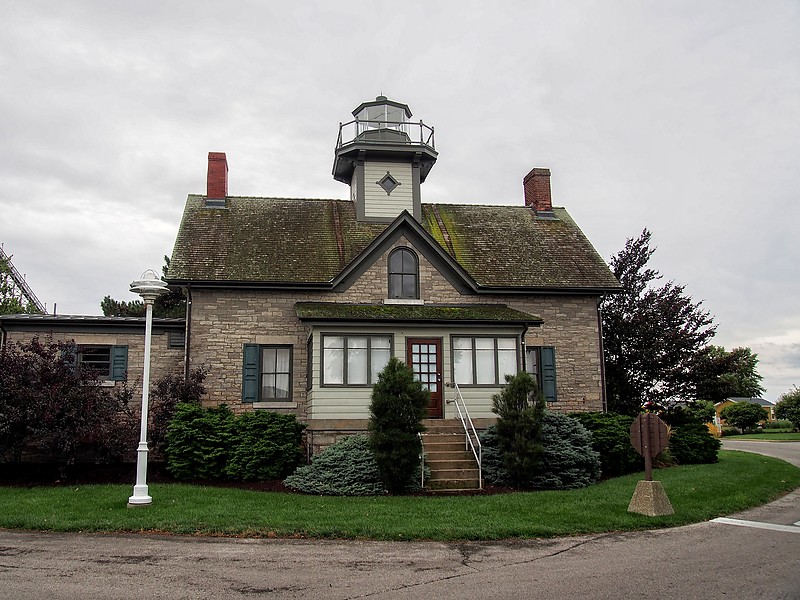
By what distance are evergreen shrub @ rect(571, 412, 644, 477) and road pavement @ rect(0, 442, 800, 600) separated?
21.2 feet

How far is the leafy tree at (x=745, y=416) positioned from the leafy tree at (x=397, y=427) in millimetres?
44127

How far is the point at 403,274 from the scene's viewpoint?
67.4 ft

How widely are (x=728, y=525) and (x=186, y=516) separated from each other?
339 inches

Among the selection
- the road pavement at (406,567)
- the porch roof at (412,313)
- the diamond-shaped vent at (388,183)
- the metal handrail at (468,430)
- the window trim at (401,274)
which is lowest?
the road pavement at (406,567)

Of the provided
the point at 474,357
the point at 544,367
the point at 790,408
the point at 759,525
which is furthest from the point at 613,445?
the point at 790,408

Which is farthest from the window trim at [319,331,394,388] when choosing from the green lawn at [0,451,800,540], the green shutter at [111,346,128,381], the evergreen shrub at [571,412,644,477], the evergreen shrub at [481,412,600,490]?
the green shutter at [111,346,128,381]

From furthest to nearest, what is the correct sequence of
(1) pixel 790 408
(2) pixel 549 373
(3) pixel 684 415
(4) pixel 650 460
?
(1) pixel 790 408 < (3) pixel 684 415 < (2) pixel 549 373 < (4) pixel 650 460

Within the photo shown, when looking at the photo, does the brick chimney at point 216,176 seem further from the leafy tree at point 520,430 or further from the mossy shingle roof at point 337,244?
the leafy tree at point 520,430

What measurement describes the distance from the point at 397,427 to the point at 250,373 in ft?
20.5

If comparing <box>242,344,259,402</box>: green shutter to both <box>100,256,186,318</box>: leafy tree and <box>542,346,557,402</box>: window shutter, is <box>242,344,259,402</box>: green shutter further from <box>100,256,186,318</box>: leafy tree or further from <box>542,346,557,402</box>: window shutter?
<box>100,256,186,318</box>: leafy tree

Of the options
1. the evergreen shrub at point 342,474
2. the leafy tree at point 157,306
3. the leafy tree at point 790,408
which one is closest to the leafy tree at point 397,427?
the evergreen shrub at point 342,474

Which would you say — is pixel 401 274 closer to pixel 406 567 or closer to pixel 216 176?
pixel 216 176

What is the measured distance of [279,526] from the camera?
10797 mm

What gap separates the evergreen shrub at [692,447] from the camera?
19.8m
